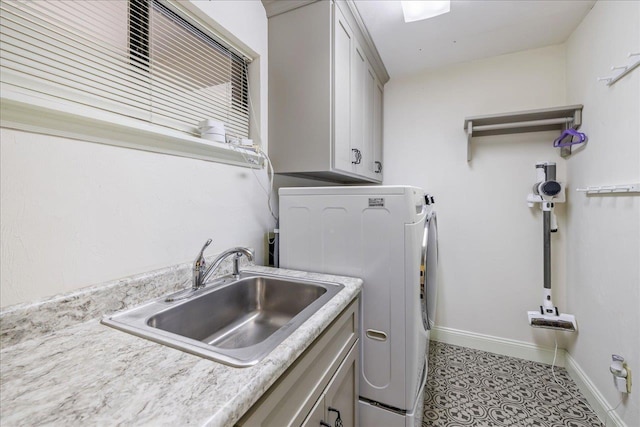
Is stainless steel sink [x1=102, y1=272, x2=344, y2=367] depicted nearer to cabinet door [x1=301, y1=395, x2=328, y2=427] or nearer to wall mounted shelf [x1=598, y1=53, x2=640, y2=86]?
cabinet door [x1=301, y1=395, x2=328, y2=427]

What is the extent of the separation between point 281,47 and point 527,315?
2719mm

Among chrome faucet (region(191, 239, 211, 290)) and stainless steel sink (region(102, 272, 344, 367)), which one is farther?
chrome faucet (region(191, 239, 211, 290))

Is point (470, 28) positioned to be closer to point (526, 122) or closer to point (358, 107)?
point (526, 122)

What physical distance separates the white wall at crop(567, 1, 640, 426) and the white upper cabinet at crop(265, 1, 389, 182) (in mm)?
1393

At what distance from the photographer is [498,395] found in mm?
1730

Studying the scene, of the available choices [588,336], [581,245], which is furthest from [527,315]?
[581,245]

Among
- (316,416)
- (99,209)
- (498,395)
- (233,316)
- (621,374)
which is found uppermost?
(99,209)

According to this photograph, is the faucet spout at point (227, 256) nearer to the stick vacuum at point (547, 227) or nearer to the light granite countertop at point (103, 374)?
the light granite countertop at point (103, 374)

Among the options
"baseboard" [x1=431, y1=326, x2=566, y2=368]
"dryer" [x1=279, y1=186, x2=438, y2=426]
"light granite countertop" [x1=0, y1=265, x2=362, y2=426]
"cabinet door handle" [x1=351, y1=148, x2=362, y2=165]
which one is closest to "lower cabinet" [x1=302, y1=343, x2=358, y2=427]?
"dryer" [x1=279, y1=186, x2=438, y2=426]

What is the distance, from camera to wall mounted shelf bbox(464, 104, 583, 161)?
1.84 meters

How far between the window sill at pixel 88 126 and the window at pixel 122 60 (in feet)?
0.14

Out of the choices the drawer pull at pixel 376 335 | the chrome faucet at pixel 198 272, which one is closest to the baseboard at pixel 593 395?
the drawer pull at pixel 376 335

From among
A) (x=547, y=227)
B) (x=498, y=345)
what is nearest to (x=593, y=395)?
(x=498, y=345)

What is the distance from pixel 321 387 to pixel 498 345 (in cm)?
→ 212
